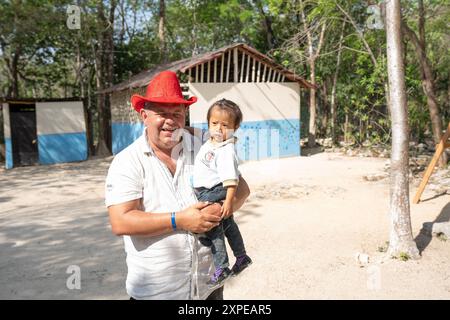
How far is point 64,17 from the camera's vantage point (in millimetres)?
15109

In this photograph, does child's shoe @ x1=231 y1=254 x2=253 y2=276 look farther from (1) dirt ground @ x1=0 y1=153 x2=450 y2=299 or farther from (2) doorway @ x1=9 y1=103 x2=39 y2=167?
(2) doorway @ x1=9 y1=103 x2=39 y2=167

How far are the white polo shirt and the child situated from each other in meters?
0.27

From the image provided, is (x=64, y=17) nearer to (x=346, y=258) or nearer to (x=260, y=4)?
(x=260, y=4)

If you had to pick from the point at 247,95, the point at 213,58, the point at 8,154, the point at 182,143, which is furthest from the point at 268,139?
the point at 182,143

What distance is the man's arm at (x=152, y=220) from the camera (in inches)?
68.8

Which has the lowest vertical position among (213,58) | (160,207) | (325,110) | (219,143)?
(160,207)

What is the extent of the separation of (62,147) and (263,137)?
7.21 metres

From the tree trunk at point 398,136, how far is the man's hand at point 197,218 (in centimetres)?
354

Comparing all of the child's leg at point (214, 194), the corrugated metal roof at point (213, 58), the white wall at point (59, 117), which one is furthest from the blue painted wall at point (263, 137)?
the child's leg at point (214, 194)

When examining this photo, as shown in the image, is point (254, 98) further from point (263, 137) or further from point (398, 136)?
point (398, 136)

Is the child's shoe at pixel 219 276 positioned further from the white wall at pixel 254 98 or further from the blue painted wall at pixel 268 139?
the blue painted wall at pixel 268 139

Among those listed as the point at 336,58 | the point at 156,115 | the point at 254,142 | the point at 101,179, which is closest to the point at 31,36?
the point at 101,179

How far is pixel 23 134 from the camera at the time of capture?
45.6 feet

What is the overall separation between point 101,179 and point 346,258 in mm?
7716
